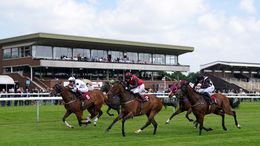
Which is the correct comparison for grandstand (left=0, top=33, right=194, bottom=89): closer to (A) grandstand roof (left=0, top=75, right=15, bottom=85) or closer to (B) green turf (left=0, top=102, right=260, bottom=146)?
(A) grandstand roof (left=0, top=75, right=15, bottom=85)

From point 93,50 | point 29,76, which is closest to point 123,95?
point 29,76

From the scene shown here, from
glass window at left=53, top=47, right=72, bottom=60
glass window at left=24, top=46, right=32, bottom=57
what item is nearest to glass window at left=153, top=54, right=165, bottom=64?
glass window at left=53, top=47, right=72, bottom=60

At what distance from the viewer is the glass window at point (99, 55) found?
5747 centimetres

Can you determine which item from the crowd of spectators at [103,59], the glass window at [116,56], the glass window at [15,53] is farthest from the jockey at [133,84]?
the glass window at [116,56]

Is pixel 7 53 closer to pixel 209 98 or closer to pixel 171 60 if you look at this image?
pixel 171 60

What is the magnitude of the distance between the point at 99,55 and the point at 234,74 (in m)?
24.7

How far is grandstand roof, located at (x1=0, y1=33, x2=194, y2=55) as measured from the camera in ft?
168

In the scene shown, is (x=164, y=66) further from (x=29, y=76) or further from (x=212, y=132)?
(x=212, y=132)

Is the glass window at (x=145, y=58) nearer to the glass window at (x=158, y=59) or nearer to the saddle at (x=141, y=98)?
the glass window at (x=158, y=59)

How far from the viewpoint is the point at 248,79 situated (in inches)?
2827

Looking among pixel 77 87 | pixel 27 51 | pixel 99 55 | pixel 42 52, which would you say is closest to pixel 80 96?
pixel 77 87

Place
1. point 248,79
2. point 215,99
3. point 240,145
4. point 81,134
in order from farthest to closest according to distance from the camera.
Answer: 1. point 248,79
2. point 215,99
3. point 81,134
4. point 240,145

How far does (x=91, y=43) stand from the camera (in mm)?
55344

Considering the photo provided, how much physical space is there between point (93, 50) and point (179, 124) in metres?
40.4
